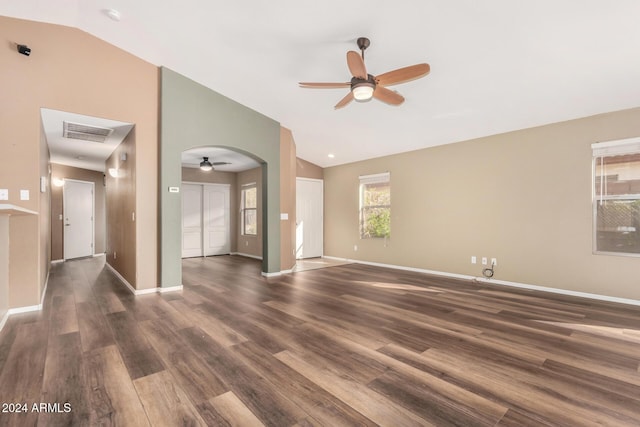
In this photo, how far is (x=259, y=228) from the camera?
8344 millimetres

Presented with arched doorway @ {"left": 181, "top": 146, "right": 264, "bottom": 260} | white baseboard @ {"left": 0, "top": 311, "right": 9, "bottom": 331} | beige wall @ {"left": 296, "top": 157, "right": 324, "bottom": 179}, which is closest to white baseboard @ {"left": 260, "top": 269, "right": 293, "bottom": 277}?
arched doorway @ {"left": 181, "top": 146, "right": 264, "bottom": 260}

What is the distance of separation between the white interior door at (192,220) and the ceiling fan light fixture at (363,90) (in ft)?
22.1

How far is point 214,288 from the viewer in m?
4.81

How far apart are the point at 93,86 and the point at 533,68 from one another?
5.45 metres

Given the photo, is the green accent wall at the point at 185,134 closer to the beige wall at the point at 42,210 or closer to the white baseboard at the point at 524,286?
the beige wall at the point at 42,210

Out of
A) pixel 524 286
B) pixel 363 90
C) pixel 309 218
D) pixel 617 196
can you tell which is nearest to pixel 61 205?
pixel 309 218

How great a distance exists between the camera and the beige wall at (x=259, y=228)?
8.32 meters

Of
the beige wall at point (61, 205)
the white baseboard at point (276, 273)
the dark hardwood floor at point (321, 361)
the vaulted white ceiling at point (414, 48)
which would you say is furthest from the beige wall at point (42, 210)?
the beige wall at point (61, 205)

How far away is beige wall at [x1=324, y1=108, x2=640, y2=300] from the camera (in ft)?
14.3

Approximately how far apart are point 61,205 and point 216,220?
3.72 m

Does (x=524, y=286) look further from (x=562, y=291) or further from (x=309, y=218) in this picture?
(x=309, y=218)

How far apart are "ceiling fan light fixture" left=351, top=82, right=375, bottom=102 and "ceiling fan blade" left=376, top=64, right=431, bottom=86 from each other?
0.40 feet

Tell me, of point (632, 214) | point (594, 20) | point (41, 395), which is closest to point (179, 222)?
point (41, 395)

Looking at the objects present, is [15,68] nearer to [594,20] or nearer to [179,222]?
[179,222]
